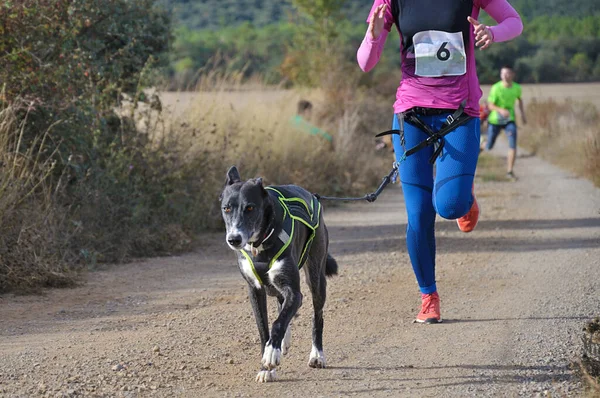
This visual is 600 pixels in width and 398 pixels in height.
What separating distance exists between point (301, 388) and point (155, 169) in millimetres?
5748

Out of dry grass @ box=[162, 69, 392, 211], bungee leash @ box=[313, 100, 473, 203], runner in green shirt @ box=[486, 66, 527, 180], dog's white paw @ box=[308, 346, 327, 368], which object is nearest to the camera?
dog's white paw @ box=[308, 346, 327, 368]

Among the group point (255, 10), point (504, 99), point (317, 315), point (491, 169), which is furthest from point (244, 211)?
point (255, 10)

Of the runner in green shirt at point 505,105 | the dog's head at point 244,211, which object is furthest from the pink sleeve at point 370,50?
the runner in green shirt at point 505,105

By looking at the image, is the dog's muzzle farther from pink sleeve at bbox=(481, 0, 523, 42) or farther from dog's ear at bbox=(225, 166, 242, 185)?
pink sleeve at bbox=(481, 0, 523, 42)

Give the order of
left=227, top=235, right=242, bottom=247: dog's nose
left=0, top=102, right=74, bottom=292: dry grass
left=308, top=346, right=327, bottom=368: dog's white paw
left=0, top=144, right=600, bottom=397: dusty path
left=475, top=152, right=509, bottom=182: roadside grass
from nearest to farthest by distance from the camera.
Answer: left=227, top=235, right=242, bottom=247: dog's nose < left=0, top=144, right=600, bottom=397: dusty path < left=308, top=346, right=327, bottom=368: dog's white paw < left=0, top=102, right=74, bottom=292: dry grass < left=475, top=152, right=509, bottom=182: roadside grass

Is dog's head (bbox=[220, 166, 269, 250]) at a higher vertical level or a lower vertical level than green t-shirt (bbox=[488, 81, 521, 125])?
higher

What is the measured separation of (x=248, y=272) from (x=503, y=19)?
2.50 m

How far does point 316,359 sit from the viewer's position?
5340mm

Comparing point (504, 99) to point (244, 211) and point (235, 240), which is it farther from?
point (235, 240)

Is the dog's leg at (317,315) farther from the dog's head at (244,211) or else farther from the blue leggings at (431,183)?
the blue leggings at (431,183)

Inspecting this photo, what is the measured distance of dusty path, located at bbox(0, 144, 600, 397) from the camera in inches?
198

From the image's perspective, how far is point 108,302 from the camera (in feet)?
24.4

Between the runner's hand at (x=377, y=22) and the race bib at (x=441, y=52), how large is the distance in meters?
0.27

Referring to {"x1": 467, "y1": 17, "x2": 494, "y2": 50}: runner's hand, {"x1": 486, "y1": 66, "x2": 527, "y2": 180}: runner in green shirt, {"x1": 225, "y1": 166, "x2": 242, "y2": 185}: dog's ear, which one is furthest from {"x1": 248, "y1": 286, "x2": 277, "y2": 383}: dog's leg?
{"x1": 486, "y1": 66, "x2": 527, "y2": 180}: runner in green shirt
